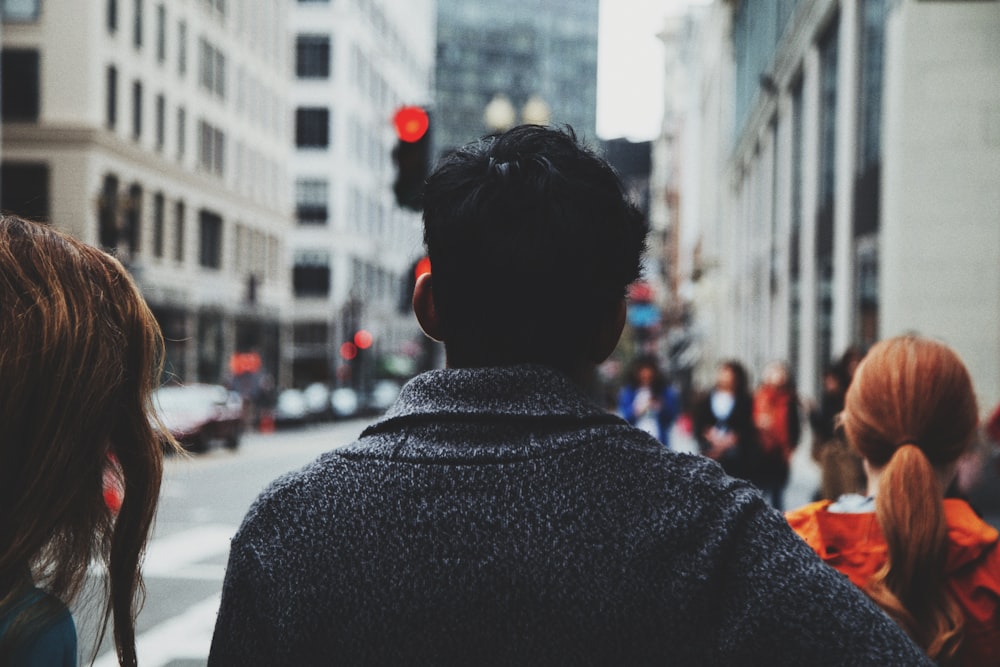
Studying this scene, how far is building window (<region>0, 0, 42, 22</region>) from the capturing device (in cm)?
3759

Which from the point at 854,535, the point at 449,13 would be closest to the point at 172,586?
the point at 854,535

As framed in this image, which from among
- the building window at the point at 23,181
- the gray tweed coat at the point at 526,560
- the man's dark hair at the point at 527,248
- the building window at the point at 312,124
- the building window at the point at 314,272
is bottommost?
the gray tweed coat at the point at 526,560

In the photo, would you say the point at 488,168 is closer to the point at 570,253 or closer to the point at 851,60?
the point at 570,253

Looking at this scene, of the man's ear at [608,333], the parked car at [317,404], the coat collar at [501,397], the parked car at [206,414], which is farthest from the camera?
the parked car at [317,404]

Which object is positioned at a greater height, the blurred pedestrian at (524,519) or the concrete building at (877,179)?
the concrete building at (877,179)

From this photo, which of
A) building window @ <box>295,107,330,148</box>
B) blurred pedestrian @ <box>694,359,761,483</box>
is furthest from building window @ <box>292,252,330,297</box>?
blurred pedestrian @ <box>694,359,761,483</box>

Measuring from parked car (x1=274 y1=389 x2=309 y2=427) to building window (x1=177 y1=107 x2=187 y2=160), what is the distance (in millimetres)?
9901

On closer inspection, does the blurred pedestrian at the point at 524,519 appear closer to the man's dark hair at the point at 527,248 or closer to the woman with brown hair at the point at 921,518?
the man's dark hair at the point at 527,248

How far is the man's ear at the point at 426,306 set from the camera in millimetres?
1691

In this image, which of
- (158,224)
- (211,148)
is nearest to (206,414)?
(158,224)

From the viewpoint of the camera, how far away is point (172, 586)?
992 centimetres

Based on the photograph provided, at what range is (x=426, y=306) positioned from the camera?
1713mm

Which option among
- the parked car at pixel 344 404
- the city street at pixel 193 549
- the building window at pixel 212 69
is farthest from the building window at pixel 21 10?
the parked car at pixel 344 404

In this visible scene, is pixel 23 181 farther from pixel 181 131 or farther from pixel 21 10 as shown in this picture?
pixel 181 131
